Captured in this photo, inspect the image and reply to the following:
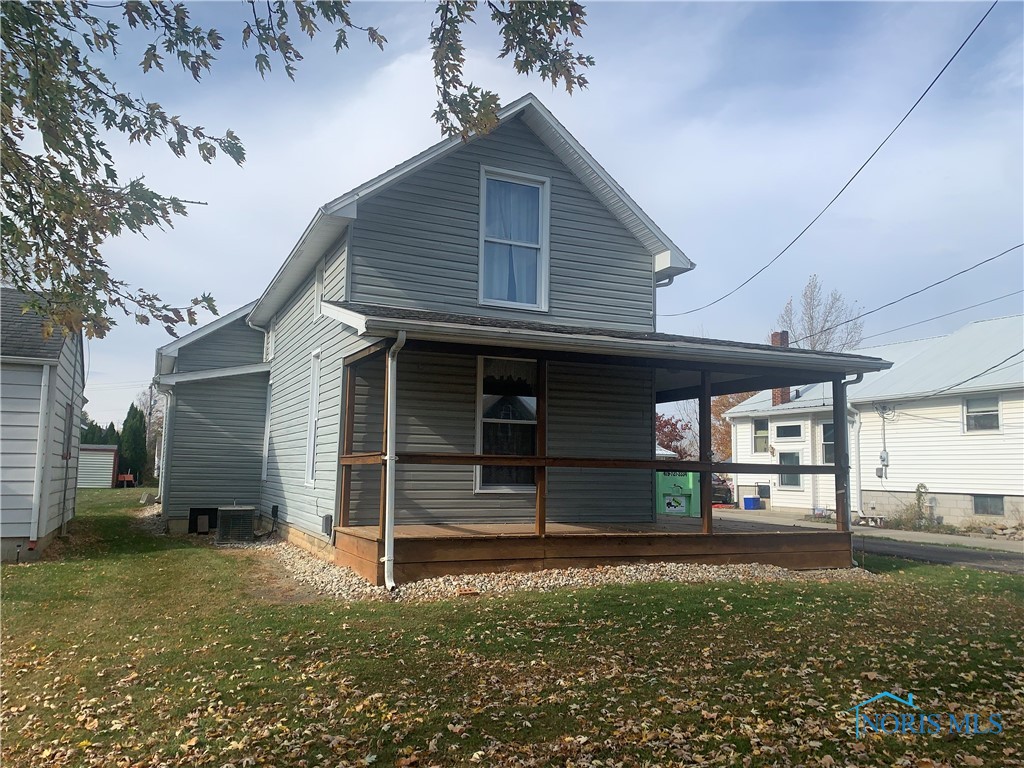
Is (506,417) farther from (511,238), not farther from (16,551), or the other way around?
(16,551)

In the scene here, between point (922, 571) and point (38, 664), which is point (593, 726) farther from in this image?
point (922, 571)

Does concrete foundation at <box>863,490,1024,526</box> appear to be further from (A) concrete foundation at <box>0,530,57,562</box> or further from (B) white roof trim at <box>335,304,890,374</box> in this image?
(A) concrete foundation at <box>0,530,57,562</box>

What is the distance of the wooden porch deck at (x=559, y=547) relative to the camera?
8.74 meters

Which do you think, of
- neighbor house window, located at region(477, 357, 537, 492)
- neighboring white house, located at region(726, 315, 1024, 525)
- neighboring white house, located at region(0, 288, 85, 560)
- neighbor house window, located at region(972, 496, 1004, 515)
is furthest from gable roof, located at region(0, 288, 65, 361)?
neighbor house window, located at region(972, 496, 1004, 515)

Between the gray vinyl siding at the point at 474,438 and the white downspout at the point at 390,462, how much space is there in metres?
1.47

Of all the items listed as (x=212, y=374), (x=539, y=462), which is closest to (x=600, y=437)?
(x=539, y=462)

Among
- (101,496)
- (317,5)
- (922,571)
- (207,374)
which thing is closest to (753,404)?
(922,571)

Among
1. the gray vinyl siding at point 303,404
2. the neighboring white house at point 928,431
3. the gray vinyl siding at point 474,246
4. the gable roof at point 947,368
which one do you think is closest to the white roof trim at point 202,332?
the gray vinyl siding at point 303,404

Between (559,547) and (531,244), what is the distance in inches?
199

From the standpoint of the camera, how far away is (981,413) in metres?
20.9

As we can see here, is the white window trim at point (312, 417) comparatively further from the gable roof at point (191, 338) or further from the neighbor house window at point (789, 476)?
the neighbor house window at point (789, 476)

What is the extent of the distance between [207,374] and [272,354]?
154 cm

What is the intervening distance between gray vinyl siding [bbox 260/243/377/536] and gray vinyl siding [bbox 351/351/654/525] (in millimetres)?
604

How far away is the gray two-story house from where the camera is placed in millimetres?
9305
